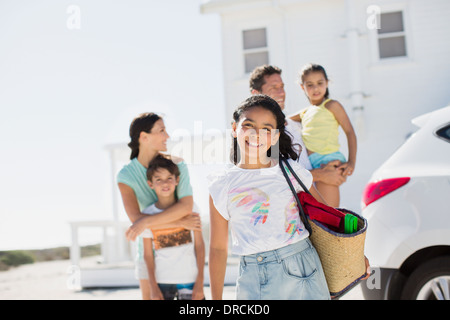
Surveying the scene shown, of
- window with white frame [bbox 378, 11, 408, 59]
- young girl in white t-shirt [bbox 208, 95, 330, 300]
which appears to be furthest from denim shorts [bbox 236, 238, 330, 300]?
window with white frame [bbox 378, 11, 408, 59]

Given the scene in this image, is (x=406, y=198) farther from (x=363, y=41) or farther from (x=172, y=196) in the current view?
(x=363, y=41)

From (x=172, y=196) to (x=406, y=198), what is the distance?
5.21 feet

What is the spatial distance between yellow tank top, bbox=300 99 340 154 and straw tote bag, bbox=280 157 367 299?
1.03 metres

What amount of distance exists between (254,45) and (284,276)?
8780 millimetres

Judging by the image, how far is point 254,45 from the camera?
406 inches

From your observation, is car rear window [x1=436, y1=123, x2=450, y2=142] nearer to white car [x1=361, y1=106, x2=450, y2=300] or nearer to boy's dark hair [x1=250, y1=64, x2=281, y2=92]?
white car [x1=361, y1=106, x2=450, y2=300]

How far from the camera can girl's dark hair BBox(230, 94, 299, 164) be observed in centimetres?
227

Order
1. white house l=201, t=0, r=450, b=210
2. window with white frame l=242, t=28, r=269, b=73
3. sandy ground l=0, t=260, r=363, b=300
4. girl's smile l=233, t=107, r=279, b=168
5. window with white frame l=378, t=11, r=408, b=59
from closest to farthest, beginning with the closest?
girl's smile l=233, t=107, r=279, b=168 → sandy ground l=0, t=260, r=363, b=300 → white house l=201, t=0, r=450, b=210 → window with white frame l=378, t=11, r=408, b=59 → window with white frame l=242, t=28, r=269, b=73

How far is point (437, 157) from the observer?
129 inches

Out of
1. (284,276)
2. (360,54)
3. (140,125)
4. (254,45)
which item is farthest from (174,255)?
(254,45)

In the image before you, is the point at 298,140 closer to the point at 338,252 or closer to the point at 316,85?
the point at 316,85
